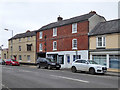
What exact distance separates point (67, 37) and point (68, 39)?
0.45 metres

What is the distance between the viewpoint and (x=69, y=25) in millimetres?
28281

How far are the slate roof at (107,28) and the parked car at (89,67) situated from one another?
18.4ft

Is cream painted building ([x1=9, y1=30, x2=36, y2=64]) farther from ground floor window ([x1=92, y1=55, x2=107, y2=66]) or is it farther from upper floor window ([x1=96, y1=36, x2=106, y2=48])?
upper floor window ([x1=96, y1=36, x2=106, y2=48])

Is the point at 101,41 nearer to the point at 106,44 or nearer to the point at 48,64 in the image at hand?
the point at 106,44

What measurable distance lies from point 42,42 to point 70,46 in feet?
29.2

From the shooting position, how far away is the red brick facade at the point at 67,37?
2530cm

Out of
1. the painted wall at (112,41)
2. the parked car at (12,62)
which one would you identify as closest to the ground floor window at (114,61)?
the painted wall at (112,41)

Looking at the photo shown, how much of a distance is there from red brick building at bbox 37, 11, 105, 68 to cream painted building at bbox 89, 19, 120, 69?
127 centimetres

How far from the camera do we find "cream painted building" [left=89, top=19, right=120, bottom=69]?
68.2 feet

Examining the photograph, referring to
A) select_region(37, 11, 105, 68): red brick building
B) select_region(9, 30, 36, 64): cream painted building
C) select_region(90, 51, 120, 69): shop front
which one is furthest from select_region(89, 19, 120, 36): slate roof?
select_region(9, 30, 36, 64): cream painted building

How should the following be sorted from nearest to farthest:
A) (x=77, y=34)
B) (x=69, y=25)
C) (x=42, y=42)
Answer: (x=77, y=34), (x=69, y=25), (x=42, y=42)

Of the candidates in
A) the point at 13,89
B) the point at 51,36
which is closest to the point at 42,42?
the point at 51,36

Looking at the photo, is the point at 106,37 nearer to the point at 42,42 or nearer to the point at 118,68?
the point at 118,68

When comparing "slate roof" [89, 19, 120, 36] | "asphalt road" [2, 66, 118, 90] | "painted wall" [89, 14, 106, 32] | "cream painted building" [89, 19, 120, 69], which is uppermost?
"painted wall" [89, 14, 106, 32]
